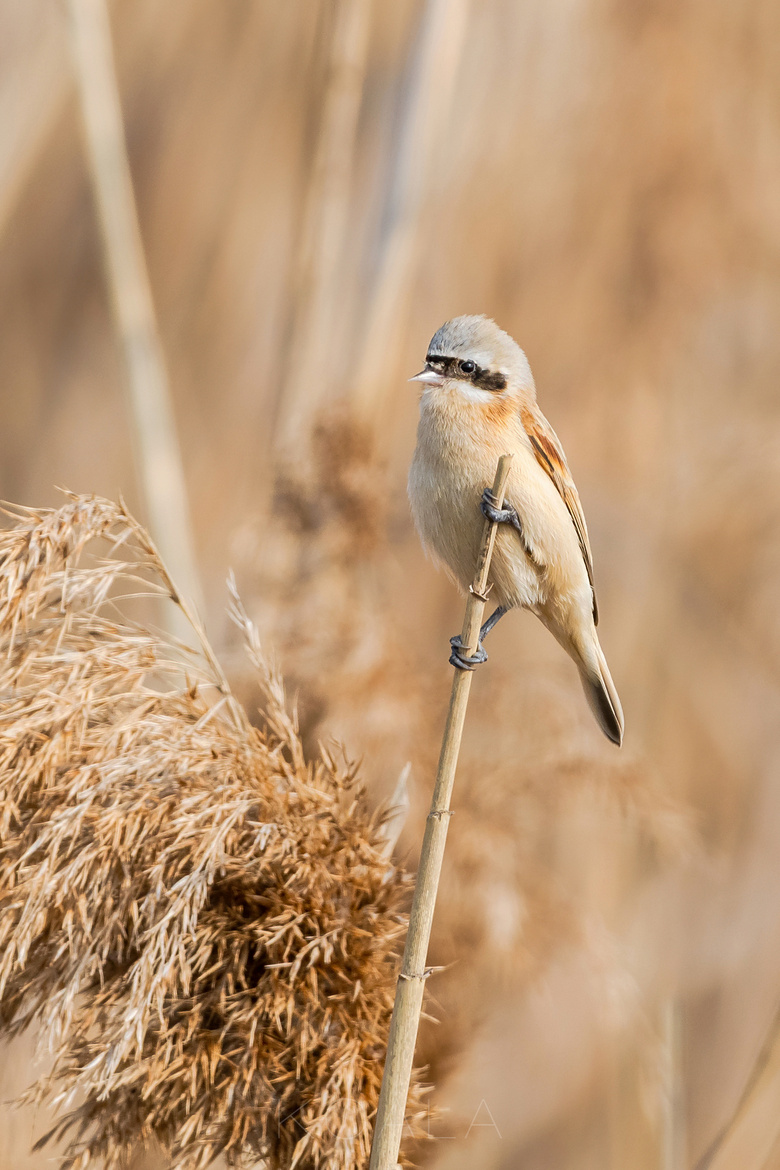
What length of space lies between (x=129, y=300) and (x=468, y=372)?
3.21 ft

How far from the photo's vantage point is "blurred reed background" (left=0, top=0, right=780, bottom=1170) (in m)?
2.17

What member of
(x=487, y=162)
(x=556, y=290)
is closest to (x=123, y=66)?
(x=487, y=162)

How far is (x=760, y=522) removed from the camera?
2629 mm

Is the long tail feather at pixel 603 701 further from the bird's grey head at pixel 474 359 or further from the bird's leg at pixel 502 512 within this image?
the bird's grey head at pixel 474 359

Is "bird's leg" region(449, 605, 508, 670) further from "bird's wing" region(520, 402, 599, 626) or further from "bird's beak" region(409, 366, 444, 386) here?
"bird's beak" region(409, 366, 444, 386)

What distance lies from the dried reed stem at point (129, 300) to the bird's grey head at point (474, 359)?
771 mm

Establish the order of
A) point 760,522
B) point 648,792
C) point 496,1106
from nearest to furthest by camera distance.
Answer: point 648,792
point 496,1106
point 760,522

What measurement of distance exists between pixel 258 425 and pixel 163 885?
1861mm

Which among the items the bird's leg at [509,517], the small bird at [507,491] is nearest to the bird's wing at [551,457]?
the small bird at [507,491]

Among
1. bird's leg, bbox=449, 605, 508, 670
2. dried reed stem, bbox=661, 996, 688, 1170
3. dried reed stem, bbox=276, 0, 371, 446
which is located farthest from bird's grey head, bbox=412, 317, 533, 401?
dried reed stem, bbox=661, 996, 688, 1170

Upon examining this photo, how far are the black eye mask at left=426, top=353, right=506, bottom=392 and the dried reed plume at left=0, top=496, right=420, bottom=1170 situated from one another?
1.98 ft

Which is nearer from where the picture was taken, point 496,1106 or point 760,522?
point 496,1106

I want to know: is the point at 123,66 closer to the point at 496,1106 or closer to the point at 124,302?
the point at 124,302

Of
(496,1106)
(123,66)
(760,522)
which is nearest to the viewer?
(496,1106)
